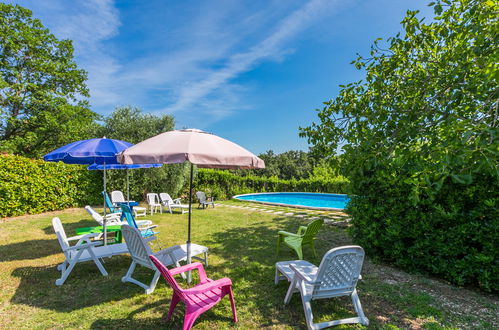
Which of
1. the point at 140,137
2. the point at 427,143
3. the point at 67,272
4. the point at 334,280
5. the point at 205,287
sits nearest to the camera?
the point at 205,287

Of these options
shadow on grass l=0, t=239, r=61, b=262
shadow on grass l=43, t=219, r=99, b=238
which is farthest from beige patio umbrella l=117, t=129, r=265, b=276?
shadow on grass l=43, t=219, r=99, b=238

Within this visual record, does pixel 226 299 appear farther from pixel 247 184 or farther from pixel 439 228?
pixel 247 184

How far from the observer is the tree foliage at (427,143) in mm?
3502

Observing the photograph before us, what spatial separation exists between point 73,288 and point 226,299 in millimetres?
2596

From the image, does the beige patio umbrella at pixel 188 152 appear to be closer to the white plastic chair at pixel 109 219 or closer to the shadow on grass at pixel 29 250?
the white plastic chair at pixel 109 219

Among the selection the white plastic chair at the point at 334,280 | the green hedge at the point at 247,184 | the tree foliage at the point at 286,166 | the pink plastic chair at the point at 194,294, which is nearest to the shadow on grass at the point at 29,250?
the pink plastic chair at the point at 194,294

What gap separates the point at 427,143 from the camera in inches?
171

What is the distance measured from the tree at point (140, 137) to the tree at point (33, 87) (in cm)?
627

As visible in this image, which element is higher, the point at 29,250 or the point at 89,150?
the point at 89,150

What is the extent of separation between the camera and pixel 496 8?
13.0 ft

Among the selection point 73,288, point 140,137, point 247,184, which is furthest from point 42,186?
point 247,184

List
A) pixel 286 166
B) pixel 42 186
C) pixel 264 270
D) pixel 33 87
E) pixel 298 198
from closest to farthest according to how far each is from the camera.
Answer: pixel 264 270 → pixel 42 186 → pixel 33 87 → pixel 298 198 → pixel 286 166

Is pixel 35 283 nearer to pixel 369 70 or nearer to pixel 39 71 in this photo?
pixel 369 70

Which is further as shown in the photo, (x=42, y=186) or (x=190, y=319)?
(x=42, y=186)
